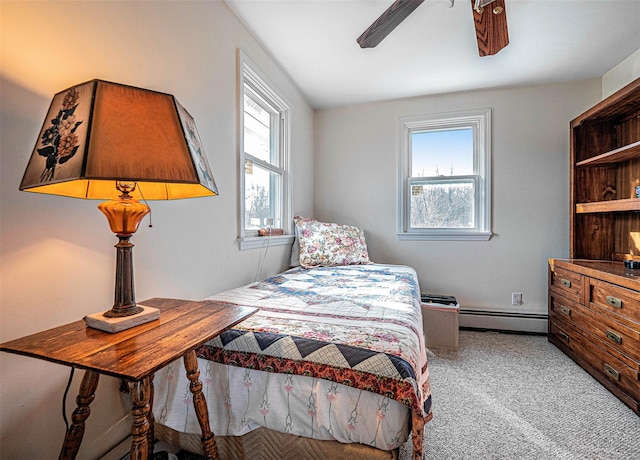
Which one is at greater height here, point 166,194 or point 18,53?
point 18,53

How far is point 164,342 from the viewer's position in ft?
2.50

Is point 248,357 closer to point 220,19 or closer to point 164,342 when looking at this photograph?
point 164,342

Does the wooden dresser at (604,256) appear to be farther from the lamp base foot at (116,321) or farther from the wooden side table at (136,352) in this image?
the lamp base foot at (116,321)

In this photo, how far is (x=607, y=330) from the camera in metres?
1.81

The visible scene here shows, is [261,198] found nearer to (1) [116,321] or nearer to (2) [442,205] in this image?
(1) [116,321]

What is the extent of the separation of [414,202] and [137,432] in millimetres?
3004

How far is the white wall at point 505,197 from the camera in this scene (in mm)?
2811

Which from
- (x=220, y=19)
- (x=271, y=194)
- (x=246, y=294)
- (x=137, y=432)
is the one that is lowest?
(x=137, y=432)

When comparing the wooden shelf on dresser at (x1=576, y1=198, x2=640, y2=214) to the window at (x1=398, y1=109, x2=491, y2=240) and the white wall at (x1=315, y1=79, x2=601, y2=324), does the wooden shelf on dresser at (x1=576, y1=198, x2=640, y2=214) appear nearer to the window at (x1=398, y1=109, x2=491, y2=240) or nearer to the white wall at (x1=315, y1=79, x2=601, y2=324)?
the white wall at (x1=315, y1=79, x2=601, y2=324)

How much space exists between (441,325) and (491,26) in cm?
208

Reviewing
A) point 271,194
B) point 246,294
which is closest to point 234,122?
point 271,194

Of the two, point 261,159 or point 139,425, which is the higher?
point 261,159

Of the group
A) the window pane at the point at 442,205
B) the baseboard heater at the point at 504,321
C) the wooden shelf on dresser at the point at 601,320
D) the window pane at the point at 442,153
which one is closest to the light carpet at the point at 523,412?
the wooden shelf on dresser at the point at 601,320

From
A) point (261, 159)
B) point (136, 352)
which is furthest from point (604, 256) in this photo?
point (136, 352)
